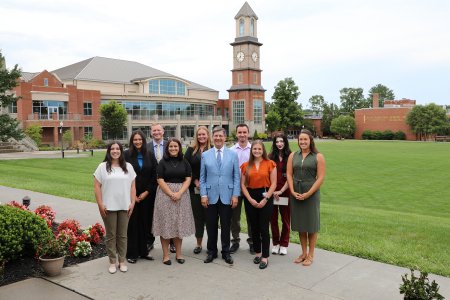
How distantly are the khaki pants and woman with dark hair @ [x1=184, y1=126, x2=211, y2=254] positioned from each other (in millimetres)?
1252

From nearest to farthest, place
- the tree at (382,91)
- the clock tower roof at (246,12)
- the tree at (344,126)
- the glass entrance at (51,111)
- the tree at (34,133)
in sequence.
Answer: the tree at (34,133), the glass entrance at (51,111), the clock tower roof at (246,12), the tree at (344,126), the tree at (382,91)

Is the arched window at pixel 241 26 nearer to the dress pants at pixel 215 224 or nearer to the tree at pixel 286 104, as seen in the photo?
the tree at pixel 286 104

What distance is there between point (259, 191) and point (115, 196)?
2.10m

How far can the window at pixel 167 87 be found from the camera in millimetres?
66062

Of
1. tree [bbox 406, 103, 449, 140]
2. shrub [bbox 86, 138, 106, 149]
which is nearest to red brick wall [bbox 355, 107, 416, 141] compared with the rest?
tree [bbox 406, 103, 449, 140]

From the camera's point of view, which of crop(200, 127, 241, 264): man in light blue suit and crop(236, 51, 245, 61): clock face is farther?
crop(236, 51, 245, 61): clock face

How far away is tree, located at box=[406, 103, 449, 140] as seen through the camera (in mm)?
80688

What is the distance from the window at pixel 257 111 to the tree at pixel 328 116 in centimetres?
2668

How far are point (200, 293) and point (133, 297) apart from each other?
795mm

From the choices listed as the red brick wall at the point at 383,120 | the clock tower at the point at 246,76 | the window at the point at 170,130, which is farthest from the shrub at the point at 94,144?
the red brick wall at the point at 383,120

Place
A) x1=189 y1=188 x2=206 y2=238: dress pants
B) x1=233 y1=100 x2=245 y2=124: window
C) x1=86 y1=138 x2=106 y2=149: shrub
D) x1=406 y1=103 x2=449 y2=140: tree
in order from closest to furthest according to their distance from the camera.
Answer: x1=189 y1=188 x2=206 y2=238: dress pants
x1=86 y1=138 x2=106 y2=149: shrub
x1=406 y1=103 x2=449 y2=140: tree
x1=233 y1=100 x2=245 y2=124: window

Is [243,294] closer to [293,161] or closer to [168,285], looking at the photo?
[168,285]

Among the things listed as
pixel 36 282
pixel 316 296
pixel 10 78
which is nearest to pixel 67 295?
pixel 36 282

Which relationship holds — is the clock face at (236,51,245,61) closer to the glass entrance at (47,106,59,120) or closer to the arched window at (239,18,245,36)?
the arched window at (239,18,245,36)
